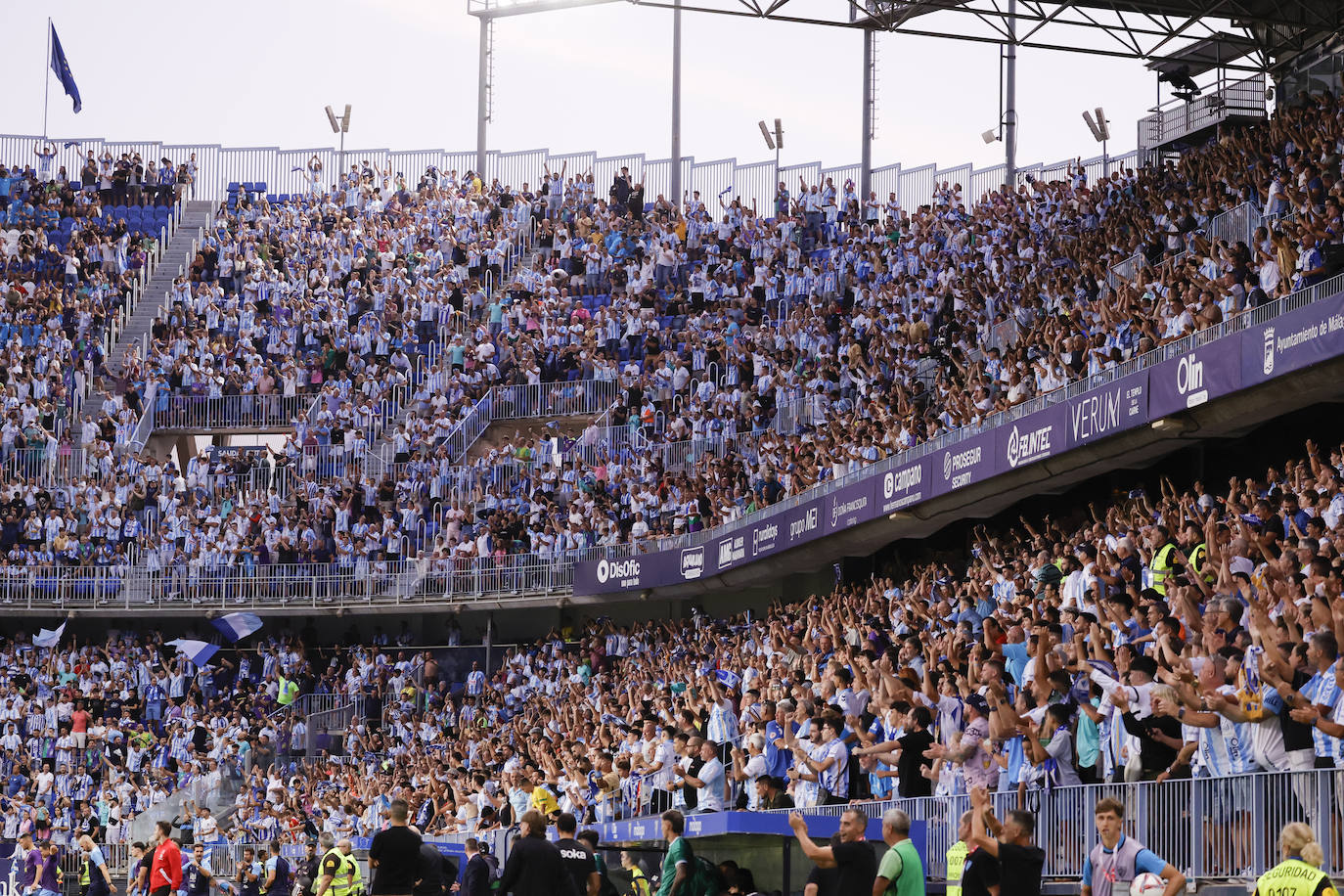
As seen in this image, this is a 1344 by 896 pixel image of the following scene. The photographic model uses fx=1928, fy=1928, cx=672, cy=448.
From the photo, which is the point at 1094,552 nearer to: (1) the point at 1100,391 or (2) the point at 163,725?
(1) the point at 1100,391

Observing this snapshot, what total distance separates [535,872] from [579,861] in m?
1.07

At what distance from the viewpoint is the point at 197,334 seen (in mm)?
42750

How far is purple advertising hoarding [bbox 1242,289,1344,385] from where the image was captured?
728 inches

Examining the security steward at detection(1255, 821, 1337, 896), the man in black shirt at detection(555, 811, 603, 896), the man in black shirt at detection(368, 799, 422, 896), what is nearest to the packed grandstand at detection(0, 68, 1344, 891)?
the security steward at detection(1255, 821, 1337, 896)

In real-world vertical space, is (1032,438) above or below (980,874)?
above

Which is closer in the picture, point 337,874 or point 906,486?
point 337,874

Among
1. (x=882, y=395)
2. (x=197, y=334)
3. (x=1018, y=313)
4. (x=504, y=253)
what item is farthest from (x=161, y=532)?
(x=1018, y=313)

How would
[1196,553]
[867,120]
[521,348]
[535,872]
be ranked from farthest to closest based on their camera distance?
[867,120] < [521,348] < [1196,553] < [535,872]

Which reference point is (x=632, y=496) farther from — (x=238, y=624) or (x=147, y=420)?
(x=147, y=420)

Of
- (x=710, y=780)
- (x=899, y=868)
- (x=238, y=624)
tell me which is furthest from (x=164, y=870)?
(x=238, y=624)

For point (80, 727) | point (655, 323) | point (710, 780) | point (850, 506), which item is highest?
point (655, 323)

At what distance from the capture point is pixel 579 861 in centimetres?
1463

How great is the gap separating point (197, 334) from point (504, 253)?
23.1 ft

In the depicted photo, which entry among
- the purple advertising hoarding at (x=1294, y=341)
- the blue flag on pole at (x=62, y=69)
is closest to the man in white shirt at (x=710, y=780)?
the purple advertising hoarding at (x=1294, y=341)
